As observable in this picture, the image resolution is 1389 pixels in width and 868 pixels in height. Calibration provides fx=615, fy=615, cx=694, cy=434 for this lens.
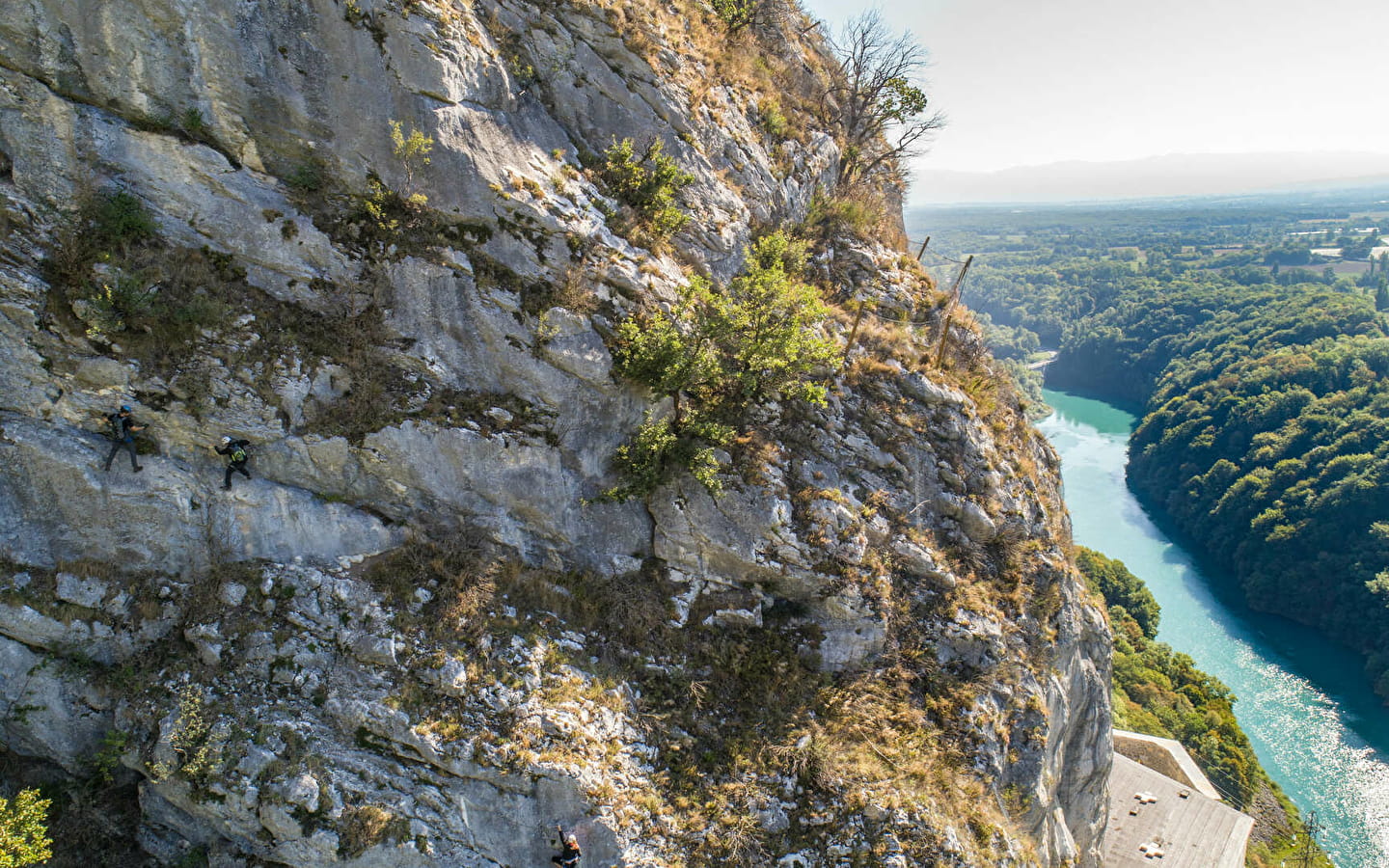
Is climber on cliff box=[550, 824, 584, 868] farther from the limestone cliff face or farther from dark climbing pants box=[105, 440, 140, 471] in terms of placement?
dark climbing pants box=[105, 440, 140, 471]

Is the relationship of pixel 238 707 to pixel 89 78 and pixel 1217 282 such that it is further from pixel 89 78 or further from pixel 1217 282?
pixel 1217 282

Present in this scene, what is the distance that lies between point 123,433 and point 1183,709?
174 feet

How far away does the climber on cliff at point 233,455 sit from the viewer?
9.69 m

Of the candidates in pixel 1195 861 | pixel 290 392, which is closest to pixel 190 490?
pixel 290 392

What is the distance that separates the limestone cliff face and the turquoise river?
1563 inches

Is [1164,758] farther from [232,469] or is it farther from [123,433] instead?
[123,433]

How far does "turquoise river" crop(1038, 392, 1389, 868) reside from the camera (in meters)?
36.6

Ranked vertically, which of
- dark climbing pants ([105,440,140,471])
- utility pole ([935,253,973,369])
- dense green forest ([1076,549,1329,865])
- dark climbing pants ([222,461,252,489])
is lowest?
dense green forest ([1076,549,1329,865])

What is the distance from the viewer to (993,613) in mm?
13438

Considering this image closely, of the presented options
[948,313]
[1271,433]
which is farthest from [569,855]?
[1271,433]

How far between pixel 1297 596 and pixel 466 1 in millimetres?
72669

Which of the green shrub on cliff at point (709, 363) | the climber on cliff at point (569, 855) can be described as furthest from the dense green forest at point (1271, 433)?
the climber on cliff at point (569, 855)

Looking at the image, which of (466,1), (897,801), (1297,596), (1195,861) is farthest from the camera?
(1297,596)

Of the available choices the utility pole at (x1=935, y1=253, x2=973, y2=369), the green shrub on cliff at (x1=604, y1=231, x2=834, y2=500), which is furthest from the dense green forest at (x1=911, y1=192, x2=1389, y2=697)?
the green shrub on cliff at (x1=604, y1=231, x2=834, y2=500)
